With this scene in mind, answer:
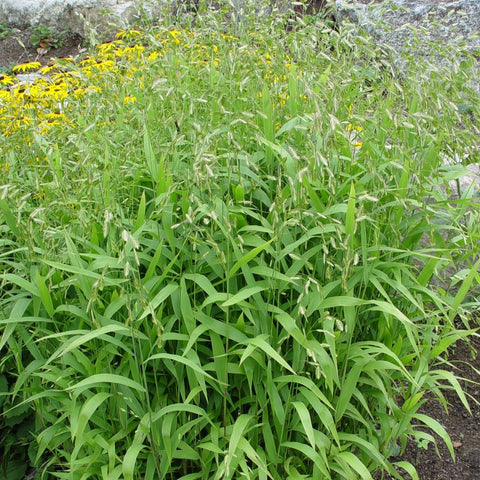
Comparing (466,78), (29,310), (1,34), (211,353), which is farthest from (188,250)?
(1,34)

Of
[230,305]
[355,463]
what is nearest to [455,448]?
[355,463]

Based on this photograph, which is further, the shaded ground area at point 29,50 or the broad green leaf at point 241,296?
the shaded ground area at point 29,50

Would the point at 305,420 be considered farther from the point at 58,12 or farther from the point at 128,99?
the point at 58,12

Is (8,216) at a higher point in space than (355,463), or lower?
higher

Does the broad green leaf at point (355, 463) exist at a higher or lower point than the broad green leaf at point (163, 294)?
lower

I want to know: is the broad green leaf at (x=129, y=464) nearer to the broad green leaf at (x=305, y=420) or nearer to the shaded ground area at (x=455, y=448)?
the broad green leaf at (x=305, y=420)

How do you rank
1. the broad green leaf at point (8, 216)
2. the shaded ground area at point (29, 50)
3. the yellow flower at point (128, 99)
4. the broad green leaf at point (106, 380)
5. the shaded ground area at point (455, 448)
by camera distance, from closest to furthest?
the broad green leaf at point (106, 380) < the broad green leaf at point (8, 216) < the shaded ground area at point (455, 448) < the yellow flower at point (128, 99) < the shaded ground area at point (29, 50)

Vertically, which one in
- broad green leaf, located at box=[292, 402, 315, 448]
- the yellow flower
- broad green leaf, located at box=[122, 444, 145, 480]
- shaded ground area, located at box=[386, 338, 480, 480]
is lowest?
shaded ground area, located at box=[386, 338, 480, 480]

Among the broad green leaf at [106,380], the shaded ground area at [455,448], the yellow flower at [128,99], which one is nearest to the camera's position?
the broad green leaf at [106,380]

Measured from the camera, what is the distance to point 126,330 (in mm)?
1907

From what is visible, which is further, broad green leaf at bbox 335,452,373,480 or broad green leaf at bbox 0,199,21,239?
broad green leaf at bbox 0,199,21,239

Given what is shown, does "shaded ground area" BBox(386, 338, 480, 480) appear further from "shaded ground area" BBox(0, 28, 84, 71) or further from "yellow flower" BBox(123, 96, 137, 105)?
"shaded ground area" BBox(0, 28, 84, 71)

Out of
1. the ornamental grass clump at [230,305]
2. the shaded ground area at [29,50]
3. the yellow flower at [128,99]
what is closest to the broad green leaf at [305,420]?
the ornamental grass clump at [230,305]

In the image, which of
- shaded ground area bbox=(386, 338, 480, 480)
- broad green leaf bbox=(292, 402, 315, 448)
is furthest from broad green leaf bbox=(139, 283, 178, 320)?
shaded ground area bbox=(386, 338, 480, 480)
